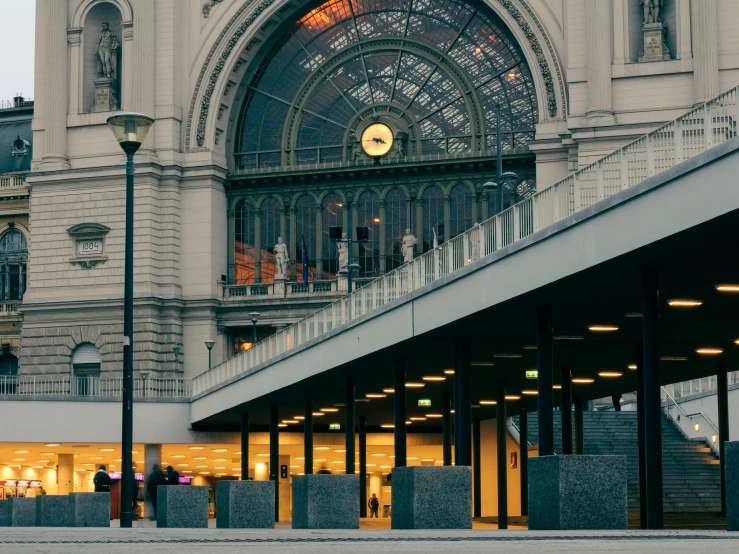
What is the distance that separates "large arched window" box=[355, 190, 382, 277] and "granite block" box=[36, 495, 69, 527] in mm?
41678

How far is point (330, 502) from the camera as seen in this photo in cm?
3077

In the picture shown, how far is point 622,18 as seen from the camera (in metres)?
72.3

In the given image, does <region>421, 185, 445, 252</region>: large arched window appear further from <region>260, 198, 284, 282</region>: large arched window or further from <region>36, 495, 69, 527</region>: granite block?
<region>36, 495, 69, 527</region>: granite block

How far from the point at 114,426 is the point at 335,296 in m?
19.2

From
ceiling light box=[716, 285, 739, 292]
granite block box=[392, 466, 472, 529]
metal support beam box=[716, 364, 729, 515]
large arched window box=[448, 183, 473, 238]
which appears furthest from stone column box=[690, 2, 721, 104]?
granite block box=[392, 466, 472, 529]

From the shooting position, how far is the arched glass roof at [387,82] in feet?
255

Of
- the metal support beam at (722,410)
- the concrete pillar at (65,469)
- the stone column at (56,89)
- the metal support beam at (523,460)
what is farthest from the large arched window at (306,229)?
the metal support beam at (722,410)

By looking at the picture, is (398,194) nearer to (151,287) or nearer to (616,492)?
(151,287)

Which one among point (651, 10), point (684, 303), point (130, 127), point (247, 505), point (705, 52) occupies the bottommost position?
point (247, 505)

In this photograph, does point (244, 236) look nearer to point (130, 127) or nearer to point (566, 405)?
point (566, 405)

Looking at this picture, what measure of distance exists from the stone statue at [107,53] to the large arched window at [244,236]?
9.99 metres

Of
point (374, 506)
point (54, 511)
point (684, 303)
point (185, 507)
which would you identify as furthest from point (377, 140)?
point (185, 507)

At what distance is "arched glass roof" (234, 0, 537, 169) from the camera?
77.9 metres

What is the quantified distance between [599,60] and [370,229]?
15.6 meters
